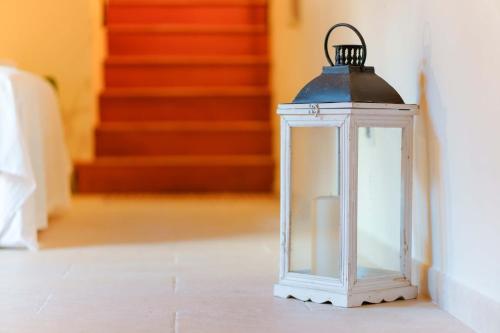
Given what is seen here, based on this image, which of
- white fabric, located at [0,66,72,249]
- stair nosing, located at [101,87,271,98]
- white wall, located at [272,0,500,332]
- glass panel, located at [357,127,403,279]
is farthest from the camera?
stair nosing, located at [101,87,271,98]

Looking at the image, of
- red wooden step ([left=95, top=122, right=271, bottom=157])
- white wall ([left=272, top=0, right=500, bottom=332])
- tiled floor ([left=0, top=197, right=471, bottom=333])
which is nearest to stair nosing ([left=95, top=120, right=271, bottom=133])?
red wooden step ([left=95, top=122, right=271, bottom=157])

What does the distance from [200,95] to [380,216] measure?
9.00ft

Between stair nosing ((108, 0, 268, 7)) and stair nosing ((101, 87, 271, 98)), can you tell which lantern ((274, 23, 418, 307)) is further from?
stair nosing ((108, 0, 268, 7))

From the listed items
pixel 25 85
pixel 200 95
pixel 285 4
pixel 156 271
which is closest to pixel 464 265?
pixel 156 271

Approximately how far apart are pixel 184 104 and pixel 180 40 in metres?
0.44

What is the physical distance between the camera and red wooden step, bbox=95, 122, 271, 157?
4.38 m

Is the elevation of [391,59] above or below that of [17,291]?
above

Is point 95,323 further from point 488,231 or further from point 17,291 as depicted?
point 488,231

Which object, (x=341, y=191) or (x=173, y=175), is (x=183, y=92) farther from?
(x=341, y=191)

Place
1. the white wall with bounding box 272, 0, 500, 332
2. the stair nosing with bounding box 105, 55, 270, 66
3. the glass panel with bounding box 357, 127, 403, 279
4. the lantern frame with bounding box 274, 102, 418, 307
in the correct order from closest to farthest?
the white wall with bounding box 272, 0, 500, 332 → the lantern frame with bounding box 274, 102, 418, 307 → the glass panel with bounding box 357, 127, 403, 279 → the stair nosing with bounding box 105, 55, 270, 66

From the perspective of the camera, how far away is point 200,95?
14.9ft

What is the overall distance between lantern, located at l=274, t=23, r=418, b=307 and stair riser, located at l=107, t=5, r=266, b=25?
10.4ft

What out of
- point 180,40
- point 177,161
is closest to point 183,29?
point 180,40

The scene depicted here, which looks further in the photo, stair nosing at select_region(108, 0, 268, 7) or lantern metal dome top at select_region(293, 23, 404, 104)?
stair nosing at select_region(108, 0, 268, 7)
